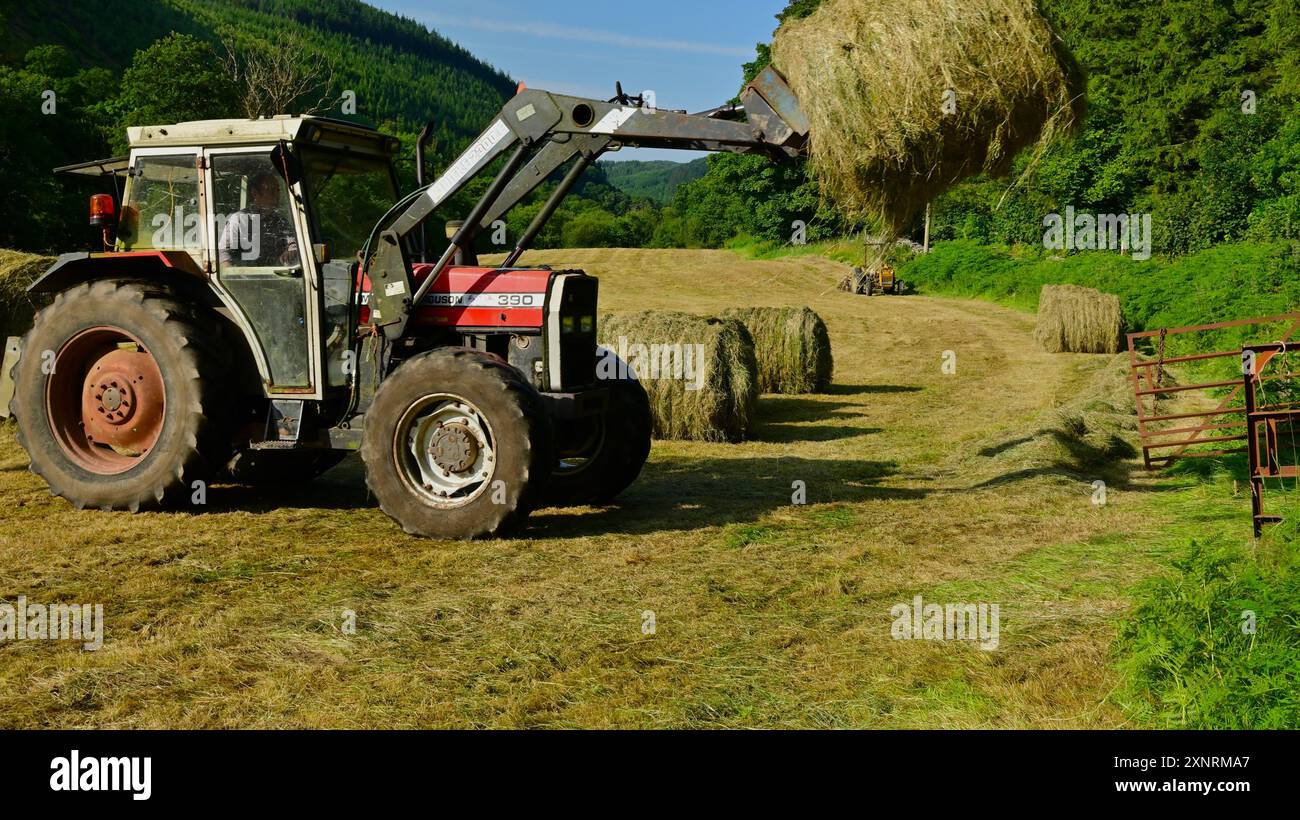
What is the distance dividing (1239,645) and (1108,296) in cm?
1801

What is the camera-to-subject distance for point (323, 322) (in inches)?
297

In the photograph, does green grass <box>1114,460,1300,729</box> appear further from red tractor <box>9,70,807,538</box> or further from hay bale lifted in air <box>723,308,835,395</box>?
hay bale lifted in air <box>723,308,835,395</box>

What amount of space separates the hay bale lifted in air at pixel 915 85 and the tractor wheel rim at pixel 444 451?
284 cm

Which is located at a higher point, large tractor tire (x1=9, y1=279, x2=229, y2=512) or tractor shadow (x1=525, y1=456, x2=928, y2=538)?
large tractor tire (x1=9, y1=279, x2=229, y2=512)

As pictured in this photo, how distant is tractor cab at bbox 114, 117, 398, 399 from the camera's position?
294 inches

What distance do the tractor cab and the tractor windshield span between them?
0.01 metres

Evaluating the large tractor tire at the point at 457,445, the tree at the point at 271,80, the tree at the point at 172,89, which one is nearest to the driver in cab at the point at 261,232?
the large tractor tire at the point at 457,445

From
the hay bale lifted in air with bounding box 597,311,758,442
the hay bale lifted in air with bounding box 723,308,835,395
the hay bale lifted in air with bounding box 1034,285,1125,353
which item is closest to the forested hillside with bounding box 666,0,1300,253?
the hay bale lifted in air with bounding box 1034,285,1125,353

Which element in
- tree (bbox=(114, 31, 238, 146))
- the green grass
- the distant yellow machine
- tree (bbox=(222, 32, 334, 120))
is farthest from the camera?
tree (bbox=(222, 32, 334, 120))

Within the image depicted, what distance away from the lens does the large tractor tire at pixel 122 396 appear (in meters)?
7.39

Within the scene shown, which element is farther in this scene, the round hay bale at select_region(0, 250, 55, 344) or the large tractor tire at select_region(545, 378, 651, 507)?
the round hay bale at select_region(0, 250, 55, 344)

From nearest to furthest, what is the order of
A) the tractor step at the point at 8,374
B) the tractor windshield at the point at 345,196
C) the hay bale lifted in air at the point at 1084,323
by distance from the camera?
1. the tractor windshield at the point at 345,196
2. the tractor step at the point at 8,374
3. the hay bale lifted in air at the point at 1084,323

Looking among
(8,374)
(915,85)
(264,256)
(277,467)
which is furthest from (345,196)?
(915,85)

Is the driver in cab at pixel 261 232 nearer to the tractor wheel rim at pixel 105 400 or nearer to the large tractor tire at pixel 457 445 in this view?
the tractor wheel rim at pixel 105 400
